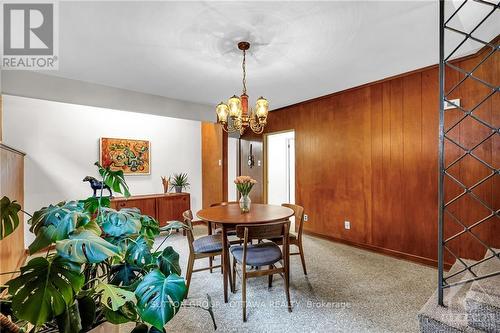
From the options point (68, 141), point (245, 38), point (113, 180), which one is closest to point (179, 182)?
point (68, 141)

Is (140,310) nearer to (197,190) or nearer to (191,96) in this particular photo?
(191,96)

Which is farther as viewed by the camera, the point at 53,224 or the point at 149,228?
the point at 149,228

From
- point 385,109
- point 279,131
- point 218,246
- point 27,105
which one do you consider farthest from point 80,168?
point 385,109

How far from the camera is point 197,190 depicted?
514 centimetres

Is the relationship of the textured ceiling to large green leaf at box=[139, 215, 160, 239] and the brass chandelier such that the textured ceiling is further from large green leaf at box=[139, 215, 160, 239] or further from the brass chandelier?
large green leaf at box=[139, 215, 160, 239]

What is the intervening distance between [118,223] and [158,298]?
0.36 metres

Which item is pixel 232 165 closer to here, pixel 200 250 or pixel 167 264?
pixel 200 250

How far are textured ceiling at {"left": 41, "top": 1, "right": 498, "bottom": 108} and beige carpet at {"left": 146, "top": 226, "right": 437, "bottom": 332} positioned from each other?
94.3 inches

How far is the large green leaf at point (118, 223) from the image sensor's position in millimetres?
938

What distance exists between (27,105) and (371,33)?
463 centimetres

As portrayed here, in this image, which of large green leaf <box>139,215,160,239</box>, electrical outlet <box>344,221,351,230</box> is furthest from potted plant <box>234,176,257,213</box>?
electrical outlet <box>344,221,351,230</box>

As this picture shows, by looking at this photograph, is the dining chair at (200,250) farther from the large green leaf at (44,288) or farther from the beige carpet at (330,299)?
the large green leaf at (44,288)

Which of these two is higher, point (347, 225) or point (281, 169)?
point (281, 169)

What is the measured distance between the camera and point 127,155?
14.1ft
